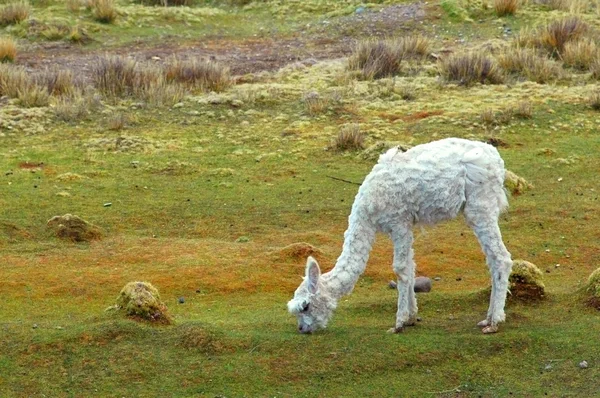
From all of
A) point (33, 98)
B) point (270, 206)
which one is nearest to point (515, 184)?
point (270, 206)

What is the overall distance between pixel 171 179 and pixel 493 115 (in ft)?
18.1

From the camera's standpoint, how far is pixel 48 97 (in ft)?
63.0

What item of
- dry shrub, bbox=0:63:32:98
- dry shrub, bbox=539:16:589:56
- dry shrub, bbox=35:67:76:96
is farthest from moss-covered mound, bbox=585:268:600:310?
dry shrub, bbox=539:16:589:56

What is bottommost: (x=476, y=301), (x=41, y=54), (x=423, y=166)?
(x=41, y=54)

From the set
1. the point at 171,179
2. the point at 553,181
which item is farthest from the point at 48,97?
the point at 553,181

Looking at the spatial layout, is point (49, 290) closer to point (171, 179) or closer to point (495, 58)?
point (171, 179)

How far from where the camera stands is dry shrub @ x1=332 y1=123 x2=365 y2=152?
1670 cm

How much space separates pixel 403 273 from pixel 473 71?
38.0ft

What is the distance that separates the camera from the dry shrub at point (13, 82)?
19.4 m

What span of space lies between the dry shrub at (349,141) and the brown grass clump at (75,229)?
15.8 feet

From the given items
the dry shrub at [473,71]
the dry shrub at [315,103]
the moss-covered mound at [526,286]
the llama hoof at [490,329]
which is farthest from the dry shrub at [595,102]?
the llama hoof at [490,329]

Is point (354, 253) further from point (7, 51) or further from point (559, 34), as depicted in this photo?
point (7, 51)

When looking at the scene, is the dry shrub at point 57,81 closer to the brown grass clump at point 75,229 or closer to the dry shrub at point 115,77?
the dry shrub at point 115,77

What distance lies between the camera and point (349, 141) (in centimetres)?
1673
